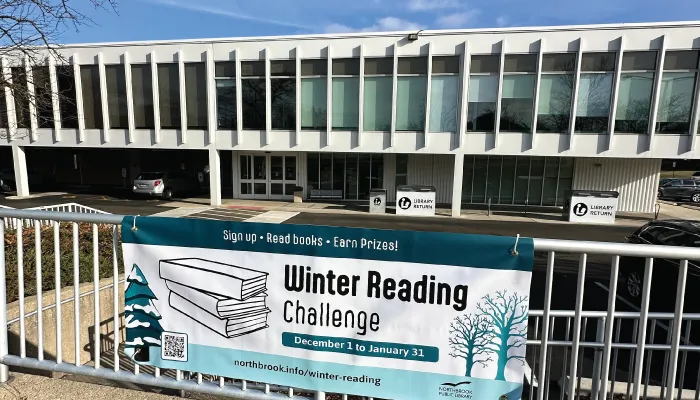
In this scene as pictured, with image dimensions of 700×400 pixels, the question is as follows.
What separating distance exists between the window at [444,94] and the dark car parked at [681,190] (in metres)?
20.4

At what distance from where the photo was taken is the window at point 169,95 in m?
19.2

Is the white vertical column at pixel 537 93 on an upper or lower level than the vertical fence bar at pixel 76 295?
upper

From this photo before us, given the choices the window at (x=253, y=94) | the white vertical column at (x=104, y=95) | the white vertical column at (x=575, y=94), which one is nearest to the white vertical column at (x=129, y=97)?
the white vertical column at (x=104, y=95)

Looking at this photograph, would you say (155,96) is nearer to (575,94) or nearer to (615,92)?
(575,94)

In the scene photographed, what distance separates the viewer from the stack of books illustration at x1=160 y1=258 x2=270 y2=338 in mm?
2379

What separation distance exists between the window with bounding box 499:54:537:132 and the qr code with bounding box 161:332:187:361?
57.5ft

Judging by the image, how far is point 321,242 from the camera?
2.24 metres

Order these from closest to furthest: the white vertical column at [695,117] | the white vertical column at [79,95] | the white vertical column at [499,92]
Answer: the white vertical column at [695,117] → the white vertical column at [499,92] → the white vertical column at [79,95]

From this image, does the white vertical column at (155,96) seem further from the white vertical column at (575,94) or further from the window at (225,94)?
the white vertical column at (575,94)

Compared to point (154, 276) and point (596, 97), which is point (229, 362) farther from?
point (596, 97)

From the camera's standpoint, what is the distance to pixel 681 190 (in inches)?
1029

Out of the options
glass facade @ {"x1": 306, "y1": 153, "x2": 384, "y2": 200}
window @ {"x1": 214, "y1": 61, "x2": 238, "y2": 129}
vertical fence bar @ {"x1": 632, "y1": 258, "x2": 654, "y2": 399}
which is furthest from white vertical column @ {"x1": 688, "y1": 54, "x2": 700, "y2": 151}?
window @ {"x1": 214, "y1": 61, "x2": 238, "y2": 129}

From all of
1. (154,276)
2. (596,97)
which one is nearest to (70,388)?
(154,276)

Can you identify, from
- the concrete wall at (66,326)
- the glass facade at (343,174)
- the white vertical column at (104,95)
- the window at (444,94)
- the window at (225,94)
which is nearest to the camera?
the concrete wall at (66,326)
